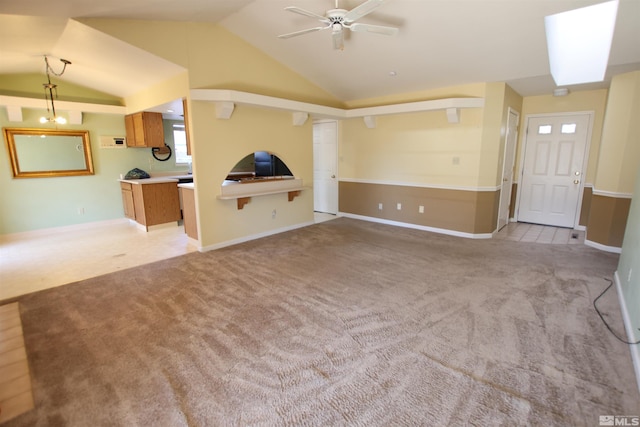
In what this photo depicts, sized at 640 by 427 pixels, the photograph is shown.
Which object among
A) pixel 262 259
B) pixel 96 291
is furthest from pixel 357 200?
pixel 96 291

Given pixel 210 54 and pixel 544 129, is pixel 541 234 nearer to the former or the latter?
pixel 544 129

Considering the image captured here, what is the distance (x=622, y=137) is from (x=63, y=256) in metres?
7.77

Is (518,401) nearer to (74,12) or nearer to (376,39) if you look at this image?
(376,39)

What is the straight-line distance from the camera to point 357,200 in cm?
633

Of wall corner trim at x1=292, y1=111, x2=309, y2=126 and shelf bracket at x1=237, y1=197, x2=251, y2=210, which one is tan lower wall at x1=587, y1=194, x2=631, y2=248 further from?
shelf bracket at x1=237, y1=197, x2=251, y2=210

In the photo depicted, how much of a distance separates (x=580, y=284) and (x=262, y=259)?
3641mm

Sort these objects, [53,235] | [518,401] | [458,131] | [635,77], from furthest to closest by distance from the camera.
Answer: [53,235] → [458,131] → [635,77] → [518,401]

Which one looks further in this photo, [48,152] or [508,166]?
[508,166]

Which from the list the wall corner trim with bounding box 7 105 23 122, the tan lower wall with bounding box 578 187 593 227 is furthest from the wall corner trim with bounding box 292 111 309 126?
the tan lower wall with bounding box 578 187 593 227

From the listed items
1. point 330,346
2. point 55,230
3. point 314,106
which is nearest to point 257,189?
point 314,106

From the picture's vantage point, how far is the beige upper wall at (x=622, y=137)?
3840 millimetres

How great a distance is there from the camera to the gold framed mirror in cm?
477

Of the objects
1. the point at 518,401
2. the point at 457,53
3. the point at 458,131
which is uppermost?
the point at 457,53

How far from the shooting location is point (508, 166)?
5336mm
